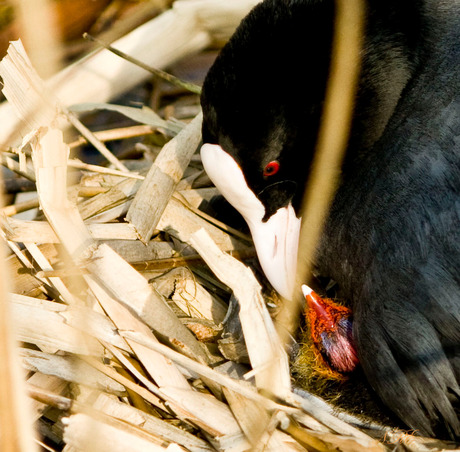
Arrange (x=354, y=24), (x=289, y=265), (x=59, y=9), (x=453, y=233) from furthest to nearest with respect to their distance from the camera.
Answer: (x=59, y=9)
(x=289, y=265)
(x=354, y=24)
(x=453, y=233)

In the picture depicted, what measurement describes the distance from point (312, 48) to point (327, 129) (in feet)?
0.80

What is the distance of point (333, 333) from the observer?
196 centimetres

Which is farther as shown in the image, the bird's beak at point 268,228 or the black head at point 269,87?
the bird's beak at point 268,228

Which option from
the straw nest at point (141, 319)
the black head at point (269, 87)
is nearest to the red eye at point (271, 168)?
the black head at point (269, 87)

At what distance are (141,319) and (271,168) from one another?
508 mm

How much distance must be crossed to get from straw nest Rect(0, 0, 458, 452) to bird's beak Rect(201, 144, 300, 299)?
129mm

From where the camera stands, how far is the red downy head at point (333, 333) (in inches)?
76.8

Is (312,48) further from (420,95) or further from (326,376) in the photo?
(326,376)

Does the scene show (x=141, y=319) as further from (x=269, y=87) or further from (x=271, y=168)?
(x=269, y=87)

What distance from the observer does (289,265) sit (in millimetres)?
2068

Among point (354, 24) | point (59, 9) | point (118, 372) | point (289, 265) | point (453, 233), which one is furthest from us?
point (59, 9)

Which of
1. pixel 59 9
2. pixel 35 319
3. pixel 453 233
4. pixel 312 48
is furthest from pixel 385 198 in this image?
pixel 59 9

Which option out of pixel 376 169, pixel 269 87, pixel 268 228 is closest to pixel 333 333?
pixel 268 228

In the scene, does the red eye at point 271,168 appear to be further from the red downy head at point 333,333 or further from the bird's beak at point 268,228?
the red downy head at point 333,333
